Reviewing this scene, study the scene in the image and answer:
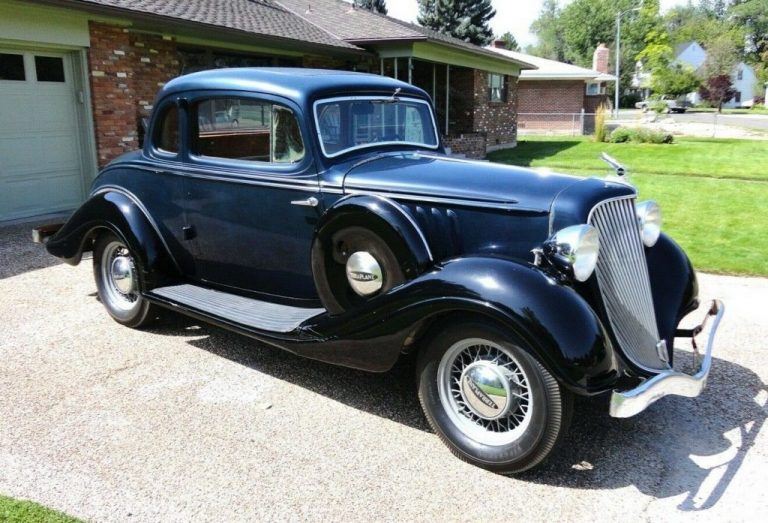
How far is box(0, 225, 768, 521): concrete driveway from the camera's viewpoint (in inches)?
117

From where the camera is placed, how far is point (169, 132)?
4.90m

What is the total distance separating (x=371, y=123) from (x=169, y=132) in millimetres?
1552

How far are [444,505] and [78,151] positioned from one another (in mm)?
8771

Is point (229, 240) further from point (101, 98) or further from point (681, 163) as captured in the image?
point (681, 163)

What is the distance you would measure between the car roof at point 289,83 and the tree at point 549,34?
94657mm

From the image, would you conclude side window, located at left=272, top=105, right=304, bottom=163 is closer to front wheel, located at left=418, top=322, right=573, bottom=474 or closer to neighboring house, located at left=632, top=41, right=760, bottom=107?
front wheel, located at left=418, top=322, right=573, bottom=474

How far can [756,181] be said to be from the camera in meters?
13.7

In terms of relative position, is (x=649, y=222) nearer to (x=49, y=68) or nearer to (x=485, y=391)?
(x=485, y=391)

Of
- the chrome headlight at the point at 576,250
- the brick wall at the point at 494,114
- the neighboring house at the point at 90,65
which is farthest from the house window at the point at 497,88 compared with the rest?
the chrome headlight at the point at 576,250

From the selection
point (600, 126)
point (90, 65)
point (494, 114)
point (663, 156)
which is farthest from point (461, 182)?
point (600, 126)

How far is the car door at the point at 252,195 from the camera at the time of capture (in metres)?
4.16

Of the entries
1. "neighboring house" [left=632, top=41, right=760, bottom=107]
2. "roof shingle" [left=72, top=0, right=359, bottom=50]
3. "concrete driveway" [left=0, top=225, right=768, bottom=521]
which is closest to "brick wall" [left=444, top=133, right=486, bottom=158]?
"roof shingle" [left=72, top=0, right=359, bottom=50]

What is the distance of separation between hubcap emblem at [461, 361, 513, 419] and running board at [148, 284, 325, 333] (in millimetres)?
1135

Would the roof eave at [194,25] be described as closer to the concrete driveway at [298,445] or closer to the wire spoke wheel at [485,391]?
the concrete driveway at [298,445]
